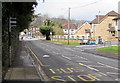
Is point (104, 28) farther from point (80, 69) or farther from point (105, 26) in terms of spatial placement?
point (80, 69)

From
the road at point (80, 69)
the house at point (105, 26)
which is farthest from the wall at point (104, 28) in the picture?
the road at point (80, 69)

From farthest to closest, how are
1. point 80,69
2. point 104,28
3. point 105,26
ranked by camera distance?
1. point 104,28
2. point 105,26
3. point 80,69

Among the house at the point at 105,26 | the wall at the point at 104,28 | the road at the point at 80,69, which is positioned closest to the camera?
the road at the point at 80,69

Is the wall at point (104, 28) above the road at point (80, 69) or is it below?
above

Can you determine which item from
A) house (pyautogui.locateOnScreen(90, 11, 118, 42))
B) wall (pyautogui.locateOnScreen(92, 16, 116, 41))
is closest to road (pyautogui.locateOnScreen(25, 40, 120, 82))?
house (pyautogui.locateOnScreen(90, 11, 118, 42))

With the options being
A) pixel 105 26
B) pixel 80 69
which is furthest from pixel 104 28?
pixel 80 69

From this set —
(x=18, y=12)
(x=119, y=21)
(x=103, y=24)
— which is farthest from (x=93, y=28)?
(x=18, y=12)

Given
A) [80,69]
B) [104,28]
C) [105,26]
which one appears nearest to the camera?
[80,69]

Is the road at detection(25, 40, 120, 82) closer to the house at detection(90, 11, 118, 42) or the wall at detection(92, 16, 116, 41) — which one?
the house at detection(90, 11, 118, 42)

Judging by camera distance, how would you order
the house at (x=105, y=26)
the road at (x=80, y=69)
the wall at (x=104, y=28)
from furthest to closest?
the wall at (x=104, y=28), the house at (x=105, y=26), the road at (x=80, y=69)

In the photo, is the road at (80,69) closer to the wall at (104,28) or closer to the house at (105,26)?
the house at (105,26)

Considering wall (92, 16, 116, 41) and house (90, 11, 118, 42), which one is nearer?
house (90, 11, 118, 42)

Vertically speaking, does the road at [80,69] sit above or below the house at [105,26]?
below

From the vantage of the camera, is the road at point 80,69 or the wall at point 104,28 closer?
the road at point 80,69
